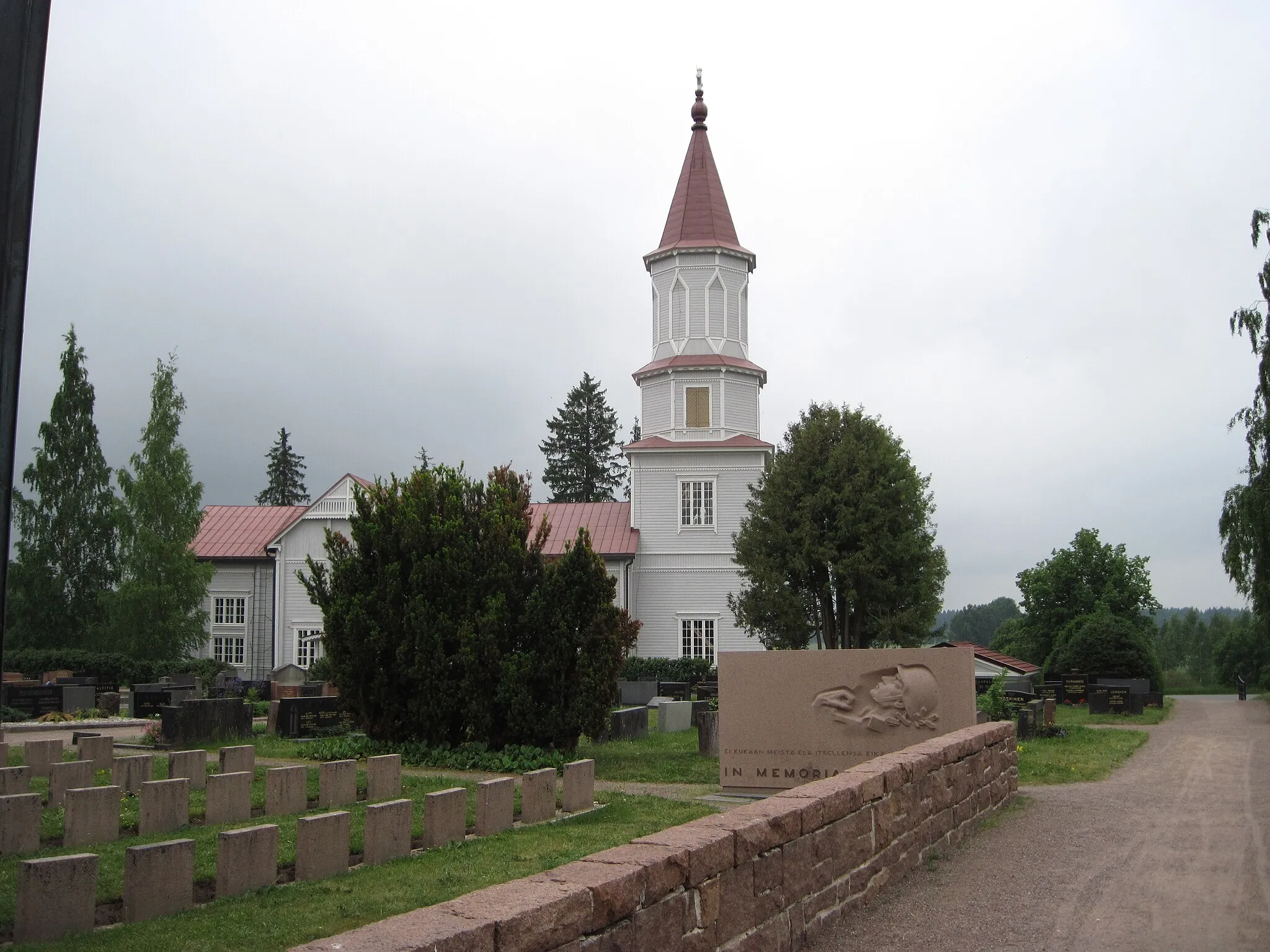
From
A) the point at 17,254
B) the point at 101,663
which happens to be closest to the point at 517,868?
the point at 17,254

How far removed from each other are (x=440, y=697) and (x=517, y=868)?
28.2ft

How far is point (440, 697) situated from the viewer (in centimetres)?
1770

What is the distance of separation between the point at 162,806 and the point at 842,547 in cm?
2707

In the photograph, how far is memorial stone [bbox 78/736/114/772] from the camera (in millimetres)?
15742

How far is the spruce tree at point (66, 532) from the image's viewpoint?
44.7m

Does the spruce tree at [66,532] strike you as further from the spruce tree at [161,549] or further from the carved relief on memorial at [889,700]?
the carved relief on memorial at [889,700]

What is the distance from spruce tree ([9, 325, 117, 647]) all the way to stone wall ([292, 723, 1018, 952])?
41.9 meters

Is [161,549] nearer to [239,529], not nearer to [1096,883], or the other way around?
[239,529]

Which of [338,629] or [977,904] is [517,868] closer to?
[977,904]

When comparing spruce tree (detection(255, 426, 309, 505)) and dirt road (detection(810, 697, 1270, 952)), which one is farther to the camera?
spruce tree (detection(255, 426, 309, 505))

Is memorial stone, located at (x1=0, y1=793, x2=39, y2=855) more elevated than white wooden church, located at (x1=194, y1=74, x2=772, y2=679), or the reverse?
white wooden church, located at (x1=194, y1=74, x2=772, y2=679)

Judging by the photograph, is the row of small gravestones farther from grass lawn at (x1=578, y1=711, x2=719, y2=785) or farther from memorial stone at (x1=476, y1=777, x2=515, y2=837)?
grass lawn at (x1=578, y1=711, x2=719, y2=785)

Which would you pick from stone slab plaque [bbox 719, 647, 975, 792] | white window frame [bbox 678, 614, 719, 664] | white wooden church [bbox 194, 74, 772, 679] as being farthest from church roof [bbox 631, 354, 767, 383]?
stone slab plaque [bbox 719, 647, 975, 792]

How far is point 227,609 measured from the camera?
46719 mm
